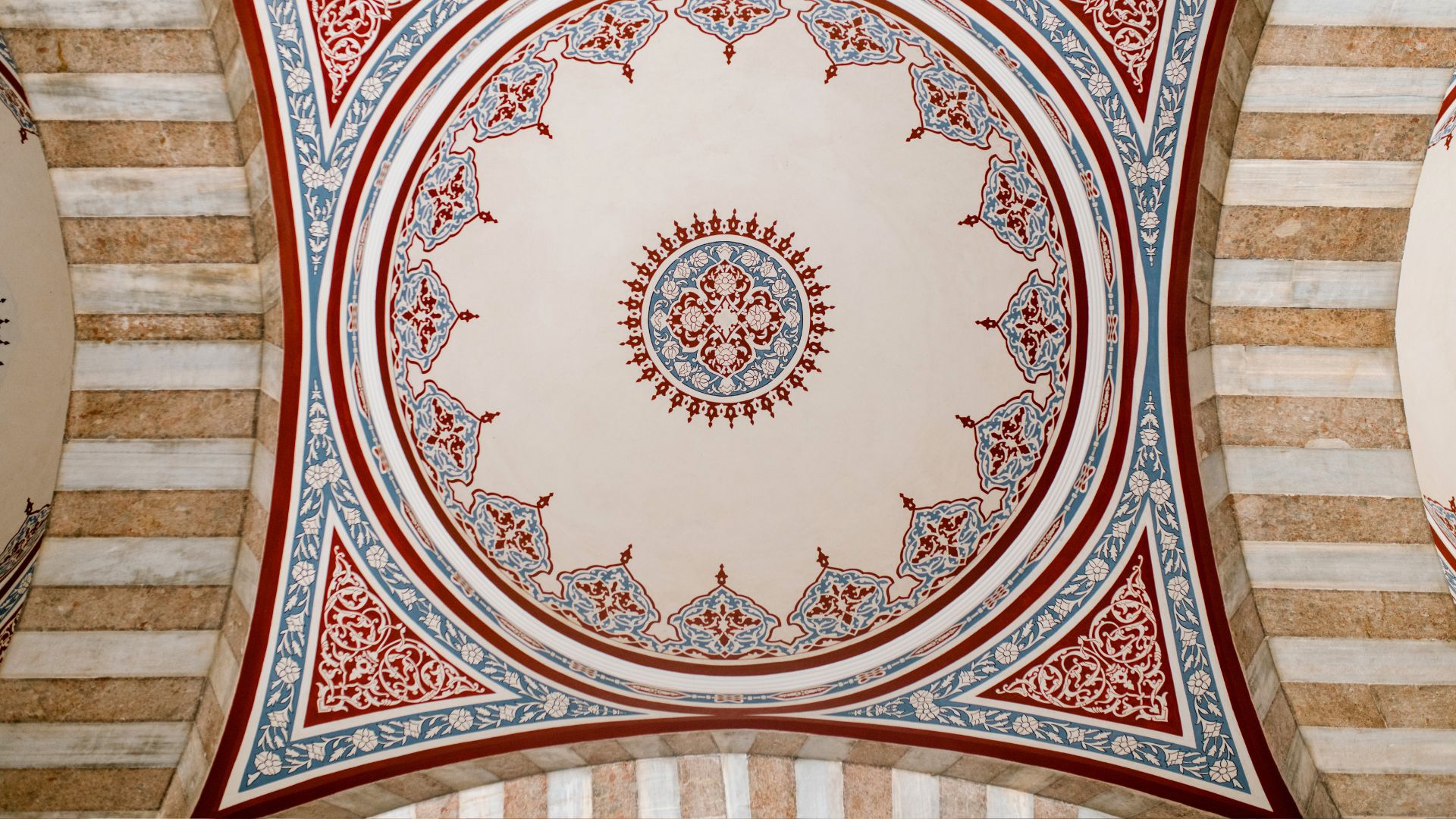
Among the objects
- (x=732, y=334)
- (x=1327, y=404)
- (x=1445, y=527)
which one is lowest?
(x=1445, y=527)

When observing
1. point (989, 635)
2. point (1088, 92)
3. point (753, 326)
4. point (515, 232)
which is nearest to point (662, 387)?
point (753, 326)

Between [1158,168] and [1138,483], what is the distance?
1387 mm

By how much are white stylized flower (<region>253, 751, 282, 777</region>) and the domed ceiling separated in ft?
0.07

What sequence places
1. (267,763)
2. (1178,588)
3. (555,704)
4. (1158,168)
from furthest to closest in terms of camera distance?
(555,704) → (1178,588) → (267,763) → (1158,168)

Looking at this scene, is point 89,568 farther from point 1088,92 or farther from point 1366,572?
point 1366,572

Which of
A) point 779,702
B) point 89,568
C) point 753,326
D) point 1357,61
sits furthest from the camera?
point 753,326

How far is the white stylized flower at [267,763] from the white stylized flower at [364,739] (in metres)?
0.31

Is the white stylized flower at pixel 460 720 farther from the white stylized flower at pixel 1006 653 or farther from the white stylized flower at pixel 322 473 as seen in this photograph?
the white stylized flower at pixel 1006 653

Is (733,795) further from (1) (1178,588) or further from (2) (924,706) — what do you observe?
(1) (1178,588)

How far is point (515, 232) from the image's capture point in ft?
18.7

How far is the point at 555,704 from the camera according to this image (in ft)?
17.9

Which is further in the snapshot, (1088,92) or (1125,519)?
(1125,519)

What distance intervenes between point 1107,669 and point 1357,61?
277cm

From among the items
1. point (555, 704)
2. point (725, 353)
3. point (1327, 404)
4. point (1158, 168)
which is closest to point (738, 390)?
point (725, 353)
